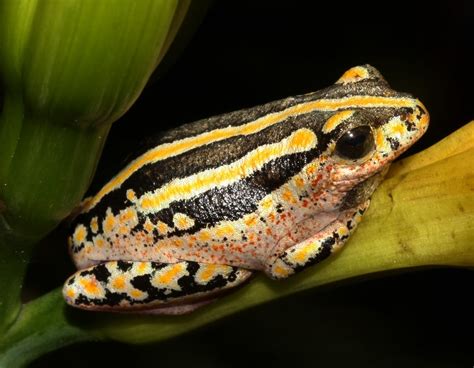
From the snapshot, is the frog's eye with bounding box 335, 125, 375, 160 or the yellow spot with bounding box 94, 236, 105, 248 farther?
the yellow spot with bounding box 94, 236, 105, 248

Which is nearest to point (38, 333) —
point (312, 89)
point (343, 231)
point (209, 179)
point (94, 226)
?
point (94, 226)

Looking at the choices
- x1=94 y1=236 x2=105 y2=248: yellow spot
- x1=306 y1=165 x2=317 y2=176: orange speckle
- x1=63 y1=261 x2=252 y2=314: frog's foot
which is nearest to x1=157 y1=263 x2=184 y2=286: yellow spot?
x1=63 y1=261 x2=252 y2=314: frog's foot

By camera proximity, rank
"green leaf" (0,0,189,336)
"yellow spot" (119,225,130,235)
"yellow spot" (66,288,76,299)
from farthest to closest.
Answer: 1. "yellow spot" (119,225,130,235)
2. "yellow spot" (66,288,76,299)
3. "green leaf" (0,0,189,336)

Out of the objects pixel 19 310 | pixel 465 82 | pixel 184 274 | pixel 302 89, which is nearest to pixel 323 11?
pixel 302 89

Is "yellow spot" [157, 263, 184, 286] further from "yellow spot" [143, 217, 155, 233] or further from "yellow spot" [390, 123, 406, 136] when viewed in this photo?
"yellow spot" [390, 123, 406, 136]

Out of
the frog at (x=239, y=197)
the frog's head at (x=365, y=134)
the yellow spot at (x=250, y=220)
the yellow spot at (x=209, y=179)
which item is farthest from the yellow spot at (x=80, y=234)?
the frog's head at (x=365, y=134)

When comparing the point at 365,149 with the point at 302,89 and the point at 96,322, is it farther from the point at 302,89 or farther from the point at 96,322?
the point at 302,89
